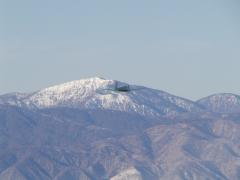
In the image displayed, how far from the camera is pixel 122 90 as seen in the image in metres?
115
